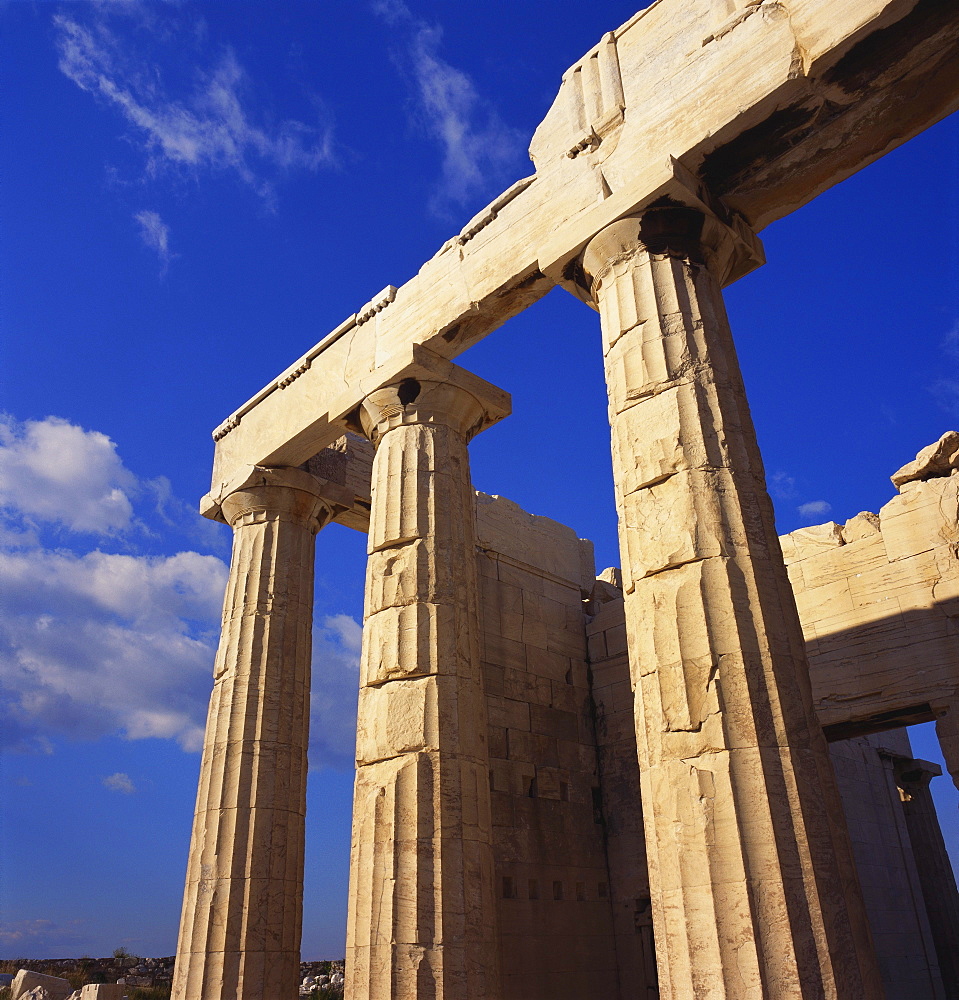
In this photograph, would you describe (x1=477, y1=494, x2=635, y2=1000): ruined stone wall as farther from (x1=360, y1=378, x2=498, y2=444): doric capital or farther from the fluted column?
(x1=360, y1=378, x2=498, y2=444): doric capital

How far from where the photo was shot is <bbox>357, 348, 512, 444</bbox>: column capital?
1097 cm

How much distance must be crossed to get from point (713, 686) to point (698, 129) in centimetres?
531

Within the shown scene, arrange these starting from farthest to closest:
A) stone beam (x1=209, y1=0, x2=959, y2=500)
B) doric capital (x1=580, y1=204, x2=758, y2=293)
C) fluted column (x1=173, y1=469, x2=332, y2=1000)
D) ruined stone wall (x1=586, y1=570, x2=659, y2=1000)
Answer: ruined stone wall (x1=586, y1=570, x2=659, y2=1000) < fluted column (x1=173, y1=469, x2=332, y2=1000) < doric capital (x1=580, y1=204, x2=758, y2=293) < stone beam (x1=209, y1=0, x2=959, y2=500)

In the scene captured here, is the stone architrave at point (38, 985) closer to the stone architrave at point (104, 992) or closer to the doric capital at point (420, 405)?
the stone architrave at point (104, 992)

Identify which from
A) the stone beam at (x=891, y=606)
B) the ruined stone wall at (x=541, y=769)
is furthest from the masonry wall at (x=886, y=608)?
the ruined stone wall at (x=541, y=769)

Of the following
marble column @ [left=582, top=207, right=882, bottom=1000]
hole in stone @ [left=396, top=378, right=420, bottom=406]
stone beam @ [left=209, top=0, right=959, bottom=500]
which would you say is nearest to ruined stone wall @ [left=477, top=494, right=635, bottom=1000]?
hole in stone @ [left=396, top=378, right=420, bottom=406]

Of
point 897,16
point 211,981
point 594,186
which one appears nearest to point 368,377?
point 594,186

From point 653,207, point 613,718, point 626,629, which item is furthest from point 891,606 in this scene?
point 653,207

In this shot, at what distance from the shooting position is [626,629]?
9.93 m

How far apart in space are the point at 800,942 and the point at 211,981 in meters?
7.82

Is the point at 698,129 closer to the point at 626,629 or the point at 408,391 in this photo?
the point at 408,391

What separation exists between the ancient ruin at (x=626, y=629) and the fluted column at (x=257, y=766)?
45 millimetres

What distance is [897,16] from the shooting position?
7.07 meters

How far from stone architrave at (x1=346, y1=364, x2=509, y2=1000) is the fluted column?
114 inches
